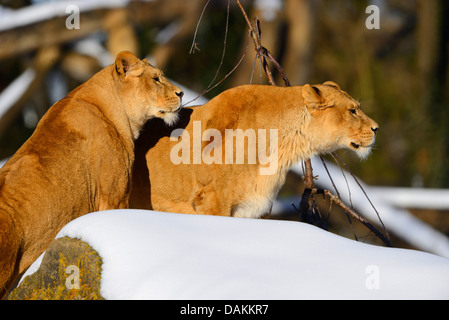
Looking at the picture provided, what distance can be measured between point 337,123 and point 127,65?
5.06 feet

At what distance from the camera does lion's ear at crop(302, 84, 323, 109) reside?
5018 millimetres

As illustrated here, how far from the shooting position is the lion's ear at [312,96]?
16.5 ft

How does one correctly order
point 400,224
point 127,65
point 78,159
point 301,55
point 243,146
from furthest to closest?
point 301,55
point 400,224
point 243,146
point 127,65
point 78,159

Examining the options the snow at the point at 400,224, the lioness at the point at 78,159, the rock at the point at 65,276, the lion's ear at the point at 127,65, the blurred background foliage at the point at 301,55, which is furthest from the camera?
the blurred background foliage at the point at 301,55

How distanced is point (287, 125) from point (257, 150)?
0.94ft

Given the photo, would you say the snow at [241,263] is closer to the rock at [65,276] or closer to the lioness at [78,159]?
the rock at [65,276]

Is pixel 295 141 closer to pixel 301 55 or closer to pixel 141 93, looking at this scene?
pixel 141 93

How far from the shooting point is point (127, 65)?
4.86m

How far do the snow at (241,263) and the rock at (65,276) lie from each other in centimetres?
5

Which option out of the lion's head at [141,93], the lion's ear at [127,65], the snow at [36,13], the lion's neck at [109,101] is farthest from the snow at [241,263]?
the snow at [36,13]

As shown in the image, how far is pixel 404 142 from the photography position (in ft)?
59.4

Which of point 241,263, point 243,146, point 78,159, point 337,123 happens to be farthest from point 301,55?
point 241,263

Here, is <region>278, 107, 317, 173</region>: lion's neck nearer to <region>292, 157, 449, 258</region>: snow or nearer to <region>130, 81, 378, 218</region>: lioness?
<region>130, 81, 378, 218</region>: lioness

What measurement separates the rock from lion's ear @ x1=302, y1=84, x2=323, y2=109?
6.89 ft
